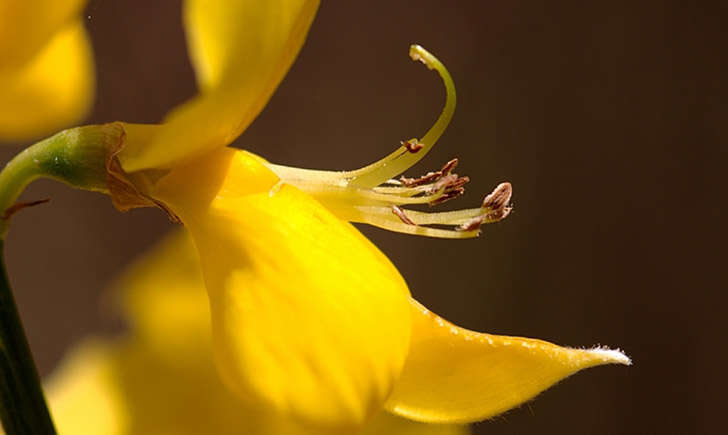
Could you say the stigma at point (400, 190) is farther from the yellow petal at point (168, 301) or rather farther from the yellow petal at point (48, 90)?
the yellow petal at point (168, 301)

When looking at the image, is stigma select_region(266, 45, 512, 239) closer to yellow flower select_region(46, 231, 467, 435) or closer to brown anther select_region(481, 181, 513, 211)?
brown anther select_region(481, 181, 513, 211)

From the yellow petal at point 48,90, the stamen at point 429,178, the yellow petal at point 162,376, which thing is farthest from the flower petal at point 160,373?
the stamen at point 429,178

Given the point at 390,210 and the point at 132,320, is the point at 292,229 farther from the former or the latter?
the point at 132,320

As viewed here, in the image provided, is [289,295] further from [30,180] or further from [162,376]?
[162,376]

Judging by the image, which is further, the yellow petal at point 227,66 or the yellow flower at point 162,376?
the yellow flower at point 162,376

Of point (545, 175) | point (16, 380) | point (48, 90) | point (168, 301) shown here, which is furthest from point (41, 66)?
point (545, 175)
